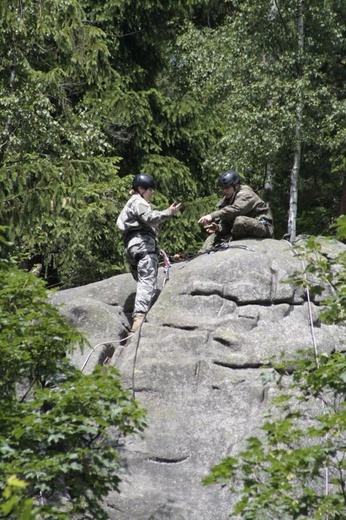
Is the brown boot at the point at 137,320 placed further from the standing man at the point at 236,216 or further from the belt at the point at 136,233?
the standing man at the point at 236,216

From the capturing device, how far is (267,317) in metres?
10.4

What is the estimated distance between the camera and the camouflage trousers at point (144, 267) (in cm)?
1077

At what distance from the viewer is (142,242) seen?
428 inches

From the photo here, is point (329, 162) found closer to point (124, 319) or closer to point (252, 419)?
point (124, 319)

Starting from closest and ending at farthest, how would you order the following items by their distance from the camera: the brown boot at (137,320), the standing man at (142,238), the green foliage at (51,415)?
the green foliage at (51,415) → the brown boot at (137,320) → the standing man at (142,238)

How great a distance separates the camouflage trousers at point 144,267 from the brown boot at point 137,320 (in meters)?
0.05

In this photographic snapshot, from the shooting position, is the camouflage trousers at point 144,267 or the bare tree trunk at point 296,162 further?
the bare tree trunk at point 296,162

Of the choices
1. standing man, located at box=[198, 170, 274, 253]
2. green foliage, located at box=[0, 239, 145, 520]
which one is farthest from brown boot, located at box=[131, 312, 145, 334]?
green foliage, located at box=[0, 239, 145, 520]

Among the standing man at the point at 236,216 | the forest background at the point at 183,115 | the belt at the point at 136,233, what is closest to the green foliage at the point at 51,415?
the belt at the point at 136,233

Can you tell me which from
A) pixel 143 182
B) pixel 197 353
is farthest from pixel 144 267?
pixel 197 353

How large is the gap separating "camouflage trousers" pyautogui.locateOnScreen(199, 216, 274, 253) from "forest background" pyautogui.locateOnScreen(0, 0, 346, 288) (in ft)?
Answer: 7.77

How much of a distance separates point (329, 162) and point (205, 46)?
11.4 ft

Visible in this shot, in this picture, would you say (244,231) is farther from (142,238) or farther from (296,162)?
(296,162)

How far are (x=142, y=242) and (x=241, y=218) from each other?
1.32 metres
